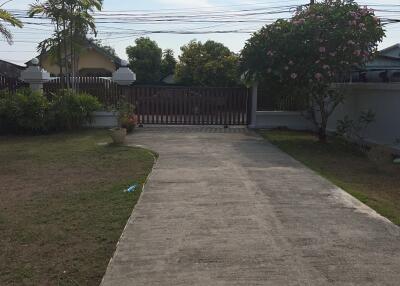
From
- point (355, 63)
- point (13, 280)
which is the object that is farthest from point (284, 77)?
point (13, 280)

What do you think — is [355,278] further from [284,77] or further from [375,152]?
[284,77]

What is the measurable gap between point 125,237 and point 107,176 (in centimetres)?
334

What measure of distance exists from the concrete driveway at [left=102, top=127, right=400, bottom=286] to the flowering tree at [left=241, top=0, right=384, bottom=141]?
450cm

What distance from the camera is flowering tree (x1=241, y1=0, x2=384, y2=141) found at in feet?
40.1

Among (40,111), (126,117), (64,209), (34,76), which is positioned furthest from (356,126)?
(34,76)

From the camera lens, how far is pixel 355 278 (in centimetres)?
420

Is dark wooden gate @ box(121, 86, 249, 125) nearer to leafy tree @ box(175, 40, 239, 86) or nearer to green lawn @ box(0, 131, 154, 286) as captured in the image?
green lawn @ box(0, 131, 154, 286)

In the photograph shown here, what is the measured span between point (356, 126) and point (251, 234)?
8.97m

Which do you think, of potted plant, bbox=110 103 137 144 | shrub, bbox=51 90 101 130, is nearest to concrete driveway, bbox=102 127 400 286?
potted plant, bbox=110 103 137 144

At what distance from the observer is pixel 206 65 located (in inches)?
1193

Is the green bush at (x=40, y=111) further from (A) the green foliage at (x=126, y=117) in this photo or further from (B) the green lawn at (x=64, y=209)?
(B) the green lawn at (x=64, y=209)

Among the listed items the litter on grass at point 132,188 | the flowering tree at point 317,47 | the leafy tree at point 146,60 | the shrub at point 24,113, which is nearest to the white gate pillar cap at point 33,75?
the shrub at point 24,113

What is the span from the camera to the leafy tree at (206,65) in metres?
30.1

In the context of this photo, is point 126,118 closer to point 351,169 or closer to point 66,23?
point 66,23
